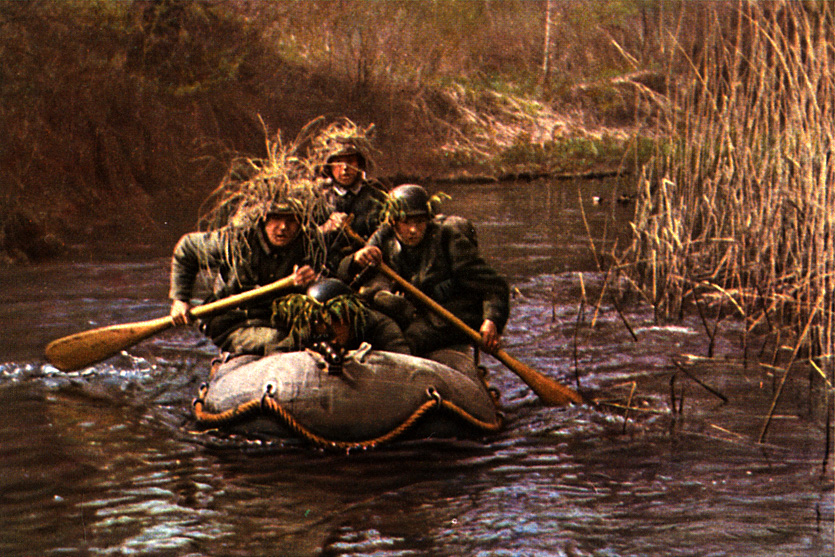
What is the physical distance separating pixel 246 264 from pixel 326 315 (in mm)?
962

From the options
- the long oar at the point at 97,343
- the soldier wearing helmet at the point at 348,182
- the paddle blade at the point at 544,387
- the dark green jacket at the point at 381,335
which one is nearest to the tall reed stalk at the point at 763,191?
the paddle blade at the point at 544,387

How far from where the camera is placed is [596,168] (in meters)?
20.2

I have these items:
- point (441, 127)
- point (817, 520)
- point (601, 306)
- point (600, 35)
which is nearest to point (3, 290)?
point (601, 306)

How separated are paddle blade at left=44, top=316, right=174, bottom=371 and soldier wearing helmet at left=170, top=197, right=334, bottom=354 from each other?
48 centimetres

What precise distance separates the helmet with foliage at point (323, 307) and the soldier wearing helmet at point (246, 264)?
1.55 ft

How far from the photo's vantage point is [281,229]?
613 cm

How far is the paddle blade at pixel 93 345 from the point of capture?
664 cm

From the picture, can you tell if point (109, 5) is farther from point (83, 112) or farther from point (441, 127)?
point (441, 127)

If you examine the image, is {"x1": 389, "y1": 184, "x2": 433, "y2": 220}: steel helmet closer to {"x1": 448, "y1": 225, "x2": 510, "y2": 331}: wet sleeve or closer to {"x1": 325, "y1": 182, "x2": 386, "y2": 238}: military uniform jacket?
{"x1": 448, "y1": 225, "x2": 510, "y2": 331}: wet sleeve

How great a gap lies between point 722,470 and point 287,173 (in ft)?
9.35

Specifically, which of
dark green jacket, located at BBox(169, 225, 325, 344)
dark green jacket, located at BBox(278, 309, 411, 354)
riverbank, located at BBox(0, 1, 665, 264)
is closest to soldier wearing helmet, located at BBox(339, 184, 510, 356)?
dark green jacket, located at BBox(278, 309, 411, 354)

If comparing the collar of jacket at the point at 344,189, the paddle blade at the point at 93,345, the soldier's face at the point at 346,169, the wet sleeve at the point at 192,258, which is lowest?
the paddle blade at the point at 93,345

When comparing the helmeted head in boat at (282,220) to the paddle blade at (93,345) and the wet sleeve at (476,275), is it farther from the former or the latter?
the paddle blade at (93,345)

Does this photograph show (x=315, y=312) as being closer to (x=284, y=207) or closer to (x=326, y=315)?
(x=326, y=315)
